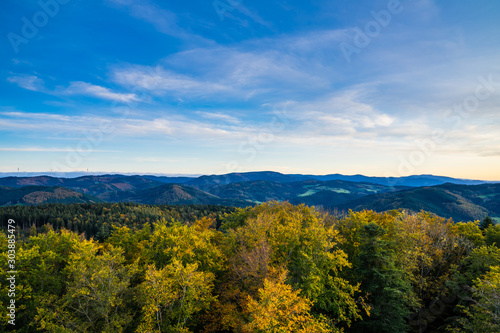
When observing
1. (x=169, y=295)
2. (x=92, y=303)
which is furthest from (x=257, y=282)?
(x=92, y=303)

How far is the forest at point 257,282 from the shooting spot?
28.9 meters

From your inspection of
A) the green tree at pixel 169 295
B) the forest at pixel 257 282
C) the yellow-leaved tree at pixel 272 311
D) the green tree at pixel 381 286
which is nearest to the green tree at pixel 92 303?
the forest at pixel 257 282

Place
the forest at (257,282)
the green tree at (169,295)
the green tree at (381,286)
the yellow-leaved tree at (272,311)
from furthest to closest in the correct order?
the green tree at (381,286) → the forest at (257,282) → the green tree at (169,295) → the yellow-leaved tree at (272,311)

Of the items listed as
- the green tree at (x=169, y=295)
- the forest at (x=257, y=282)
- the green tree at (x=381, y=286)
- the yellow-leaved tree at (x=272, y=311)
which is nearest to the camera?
the yellow-leaved tree at (x=272, y=311)

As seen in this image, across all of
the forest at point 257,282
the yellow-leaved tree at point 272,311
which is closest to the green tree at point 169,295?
the forest at point 257,282

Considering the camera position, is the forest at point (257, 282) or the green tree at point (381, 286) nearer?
the forest at point (257, 282)

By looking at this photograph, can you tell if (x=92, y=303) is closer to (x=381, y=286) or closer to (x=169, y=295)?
(x=169, y=295)

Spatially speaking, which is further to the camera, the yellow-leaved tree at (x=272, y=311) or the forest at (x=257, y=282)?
the forest at (x=257, y=282)

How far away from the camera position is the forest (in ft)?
94.8

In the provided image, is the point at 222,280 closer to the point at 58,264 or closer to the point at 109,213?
the point at 58,264

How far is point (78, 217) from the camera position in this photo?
190 metres

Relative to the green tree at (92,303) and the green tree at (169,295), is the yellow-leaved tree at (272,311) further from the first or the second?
the green tree at (92,303)

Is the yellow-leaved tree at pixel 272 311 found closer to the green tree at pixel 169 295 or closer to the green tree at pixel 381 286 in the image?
the green tree at pixel 169 295

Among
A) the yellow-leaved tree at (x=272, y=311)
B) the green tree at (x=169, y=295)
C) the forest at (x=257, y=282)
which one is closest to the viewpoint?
the yellow-leaved tree at (x=272, y=311)
